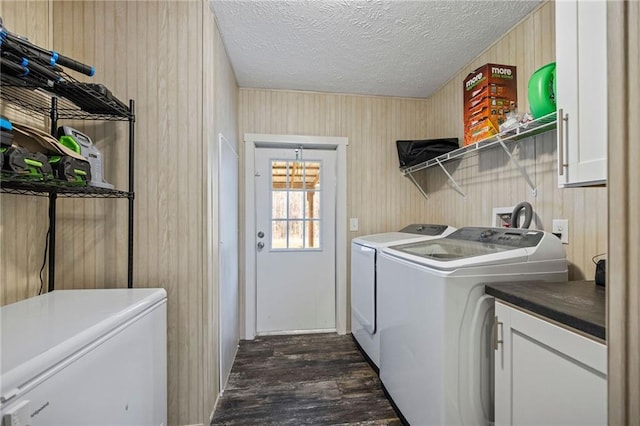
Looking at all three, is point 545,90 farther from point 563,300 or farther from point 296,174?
point 296,174

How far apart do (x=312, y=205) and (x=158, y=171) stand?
163 cm

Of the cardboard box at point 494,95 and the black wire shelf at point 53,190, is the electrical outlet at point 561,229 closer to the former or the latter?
the cardboard box at point 494,95

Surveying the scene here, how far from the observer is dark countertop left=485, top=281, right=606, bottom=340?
32.3 inches

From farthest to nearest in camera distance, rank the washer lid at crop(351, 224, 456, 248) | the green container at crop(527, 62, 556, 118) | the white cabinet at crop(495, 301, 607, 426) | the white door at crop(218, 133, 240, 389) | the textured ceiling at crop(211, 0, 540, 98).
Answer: the washer lid at crop(351, 224, 456, 248)
the white door at crop(218, 133, 240, 389)
the textured ceiling at crop(211, 0, 540, 98)
the green container at crop(527, 62, 556, 118)
the white cabinet at crop(495, 301, 607, 426)

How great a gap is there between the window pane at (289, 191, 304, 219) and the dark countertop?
1945 mm

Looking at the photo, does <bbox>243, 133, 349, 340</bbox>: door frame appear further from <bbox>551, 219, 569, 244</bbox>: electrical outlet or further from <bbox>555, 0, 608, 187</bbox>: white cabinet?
<bbox>555, 0, 608, 187</bbox>: white cabinet

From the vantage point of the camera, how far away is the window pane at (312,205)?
2934 millimetres

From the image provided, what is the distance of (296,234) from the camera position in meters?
2.91

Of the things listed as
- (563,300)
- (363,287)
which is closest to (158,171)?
(363,287)

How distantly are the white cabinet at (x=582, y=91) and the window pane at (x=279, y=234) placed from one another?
88.6 inches

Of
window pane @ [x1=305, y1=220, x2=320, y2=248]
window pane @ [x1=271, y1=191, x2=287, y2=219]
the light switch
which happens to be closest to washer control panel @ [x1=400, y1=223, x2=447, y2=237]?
window pane @ [x1=305, y1=220, x2=320, y2=248]

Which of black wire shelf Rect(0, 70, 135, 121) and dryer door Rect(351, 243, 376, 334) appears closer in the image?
black wire shelf Rect(0, 70, 135, 121)

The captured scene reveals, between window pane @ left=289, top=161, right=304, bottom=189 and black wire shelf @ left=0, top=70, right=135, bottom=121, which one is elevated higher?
black wire shelf @ left=0, top=70, right=135, bottom=121

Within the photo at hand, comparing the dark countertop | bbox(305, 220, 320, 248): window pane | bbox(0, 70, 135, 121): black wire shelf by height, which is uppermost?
bbox(0, 70, 135, 121): black wire shelf
